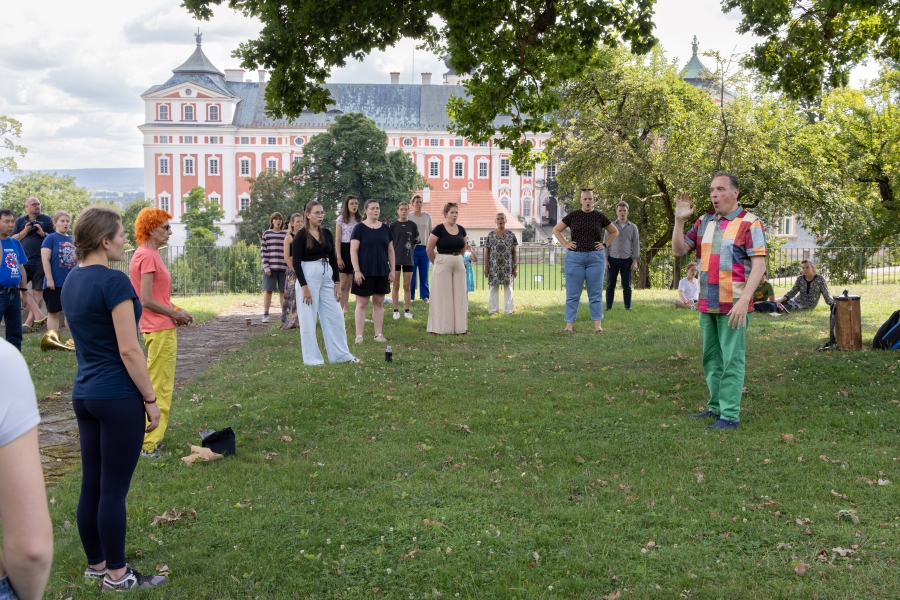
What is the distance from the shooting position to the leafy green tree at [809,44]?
13906mm

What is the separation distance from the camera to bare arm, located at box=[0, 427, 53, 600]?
2.16 meters

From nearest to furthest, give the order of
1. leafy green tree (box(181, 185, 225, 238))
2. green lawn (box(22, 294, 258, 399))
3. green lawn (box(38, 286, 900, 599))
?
green lawn (box(38, 286, 900, 599))
green lawn (box(22, 294, 258, 399))
leafy green tree (box(181, 185, 225, 238))

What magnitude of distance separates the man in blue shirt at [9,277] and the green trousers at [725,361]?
27.9ft

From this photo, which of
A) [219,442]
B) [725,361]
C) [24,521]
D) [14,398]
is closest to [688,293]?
[725,361]

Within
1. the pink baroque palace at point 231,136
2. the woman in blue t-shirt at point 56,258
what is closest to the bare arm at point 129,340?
the woman in blue t-shirt at point 56,258

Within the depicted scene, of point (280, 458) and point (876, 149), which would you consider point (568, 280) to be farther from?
point (876, 149)

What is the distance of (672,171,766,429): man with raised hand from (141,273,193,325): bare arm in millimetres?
4684

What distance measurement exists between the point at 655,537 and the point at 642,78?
27.9 meters

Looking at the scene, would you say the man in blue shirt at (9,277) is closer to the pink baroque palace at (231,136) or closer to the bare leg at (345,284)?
the bare leg at (345,284)

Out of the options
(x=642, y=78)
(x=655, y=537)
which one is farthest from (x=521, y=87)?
(x=642, y=78)

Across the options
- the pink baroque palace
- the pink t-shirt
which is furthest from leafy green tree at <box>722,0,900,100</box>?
the pink baroque palace

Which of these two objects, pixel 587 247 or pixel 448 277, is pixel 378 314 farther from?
pixel 587 247

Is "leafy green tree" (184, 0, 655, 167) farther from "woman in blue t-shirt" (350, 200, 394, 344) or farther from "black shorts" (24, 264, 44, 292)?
"black shorts" (24, 264, 44, 292)

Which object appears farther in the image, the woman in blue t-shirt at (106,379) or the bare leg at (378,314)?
the bare leg at (378,314)
